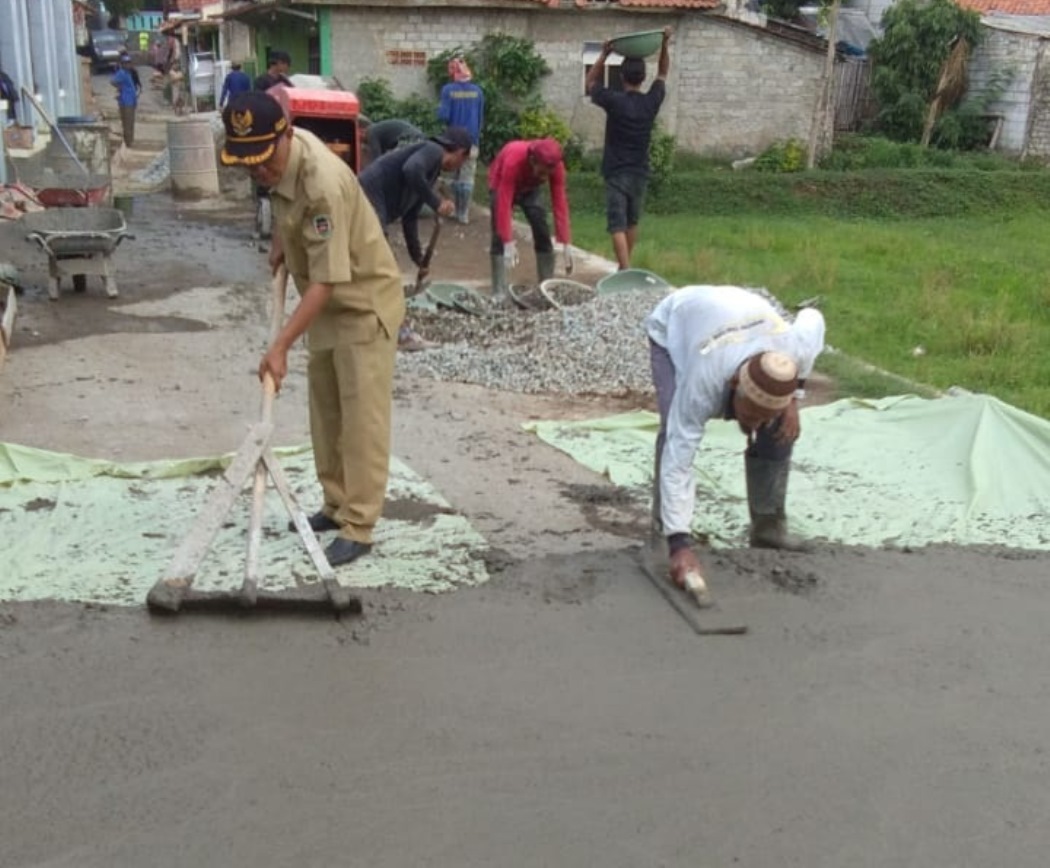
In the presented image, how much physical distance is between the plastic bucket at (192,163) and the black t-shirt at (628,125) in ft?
20.7

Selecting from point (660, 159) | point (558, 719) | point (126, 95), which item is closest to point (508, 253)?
point (558, 719)

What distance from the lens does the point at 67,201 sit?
391 inches

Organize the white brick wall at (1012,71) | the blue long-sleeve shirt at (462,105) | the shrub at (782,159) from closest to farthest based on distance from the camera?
the blue long-sleeve shirt at (462,105), the shrub at (782,159), the white brick wall at (1012,71)

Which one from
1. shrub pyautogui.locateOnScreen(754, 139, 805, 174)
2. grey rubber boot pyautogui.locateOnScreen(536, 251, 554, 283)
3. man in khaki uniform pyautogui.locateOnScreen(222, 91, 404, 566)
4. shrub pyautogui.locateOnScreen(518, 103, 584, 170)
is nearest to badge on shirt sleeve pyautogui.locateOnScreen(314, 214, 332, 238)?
man in khaki uniform pyautogui.locateOnScreen(222, 91, 404, 566)

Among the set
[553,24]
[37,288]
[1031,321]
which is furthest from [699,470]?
[553,24]

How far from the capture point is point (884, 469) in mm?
5199

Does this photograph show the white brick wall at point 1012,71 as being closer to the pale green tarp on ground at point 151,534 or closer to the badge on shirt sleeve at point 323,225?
the pale green tarp on ground at point 151,534

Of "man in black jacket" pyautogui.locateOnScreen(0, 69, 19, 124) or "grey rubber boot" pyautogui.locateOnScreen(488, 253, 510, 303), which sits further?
"man in black jacket" pyautogui.locateOnScreen(0, 69, 19, 124)

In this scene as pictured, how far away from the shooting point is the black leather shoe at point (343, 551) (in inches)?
159

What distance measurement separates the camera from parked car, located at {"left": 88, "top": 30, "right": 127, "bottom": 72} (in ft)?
125

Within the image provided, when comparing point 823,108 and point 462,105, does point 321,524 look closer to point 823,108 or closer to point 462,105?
point 462,105

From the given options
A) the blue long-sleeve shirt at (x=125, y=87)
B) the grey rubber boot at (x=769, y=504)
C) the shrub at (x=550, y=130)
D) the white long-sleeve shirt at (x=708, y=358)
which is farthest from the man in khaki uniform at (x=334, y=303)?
the blue long-sleeve shirt at (x=125, y=87)

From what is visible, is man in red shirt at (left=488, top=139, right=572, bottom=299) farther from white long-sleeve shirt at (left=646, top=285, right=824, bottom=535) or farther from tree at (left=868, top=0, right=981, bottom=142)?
tree at (left=868, top=0, right=981, bottom=142)

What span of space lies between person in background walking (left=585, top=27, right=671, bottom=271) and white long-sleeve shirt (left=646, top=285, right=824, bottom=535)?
5.20 meters
